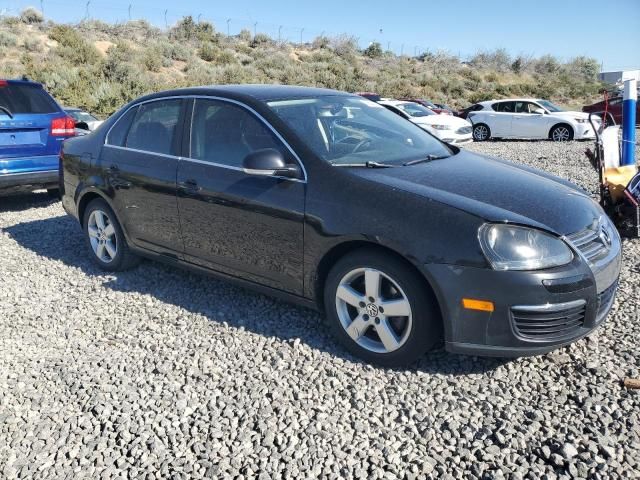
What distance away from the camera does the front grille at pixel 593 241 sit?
10.3 ft

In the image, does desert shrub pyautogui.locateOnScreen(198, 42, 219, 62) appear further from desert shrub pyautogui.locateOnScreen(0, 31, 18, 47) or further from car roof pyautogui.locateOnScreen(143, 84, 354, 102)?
car roof pyautogui.locateOnScreen(143, 84, 354, 102)

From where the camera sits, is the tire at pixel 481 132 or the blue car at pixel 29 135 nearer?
the blue car at pixel 29 135

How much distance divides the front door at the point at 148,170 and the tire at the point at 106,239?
0.73 feet

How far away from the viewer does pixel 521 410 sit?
9.61 feet

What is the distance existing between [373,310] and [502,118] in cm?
1683

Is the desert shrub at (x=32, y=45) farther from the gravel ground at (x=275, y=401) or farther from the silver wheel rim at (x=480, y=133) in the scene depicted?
the gravel ground at (x=275, y=401)

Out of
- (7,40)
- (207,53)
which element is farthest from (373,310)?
(207,53)

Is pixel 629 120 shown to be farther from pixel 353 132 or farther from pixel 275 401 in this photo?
pixel 275 401

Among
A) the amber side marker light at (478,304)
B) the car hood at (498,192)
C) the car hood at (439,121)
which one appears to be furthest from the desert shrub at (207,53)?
the amber side marker light at (478,304)

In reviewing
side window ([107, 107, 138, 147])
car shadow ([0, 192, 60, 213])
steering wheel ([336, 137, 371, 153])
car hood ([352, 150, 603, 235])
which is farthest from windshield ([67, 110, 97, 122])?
car hood ([352, 150, 603, 235])

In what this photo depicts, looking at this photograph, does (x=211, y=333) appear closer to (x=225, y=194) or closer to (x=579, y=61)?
(x=225, y=194)

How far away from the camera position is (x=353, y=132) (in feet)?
13.6

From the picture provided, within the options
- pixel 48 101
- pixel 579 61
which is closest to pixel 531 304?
pixel 48 101

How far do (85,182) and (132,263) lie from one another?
87 cm
